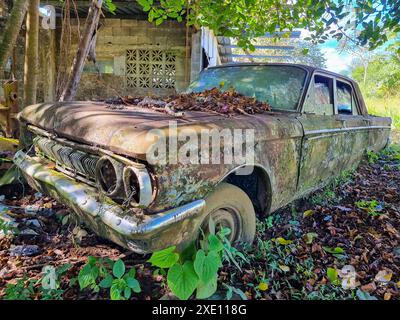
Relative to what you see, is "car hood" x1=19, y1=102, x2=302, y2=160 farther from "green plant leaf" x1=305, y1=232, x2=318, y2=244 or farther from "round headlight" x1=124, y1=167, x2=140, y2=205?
"green plant leaf" x1=305, y1=232, x2=318, y2=244

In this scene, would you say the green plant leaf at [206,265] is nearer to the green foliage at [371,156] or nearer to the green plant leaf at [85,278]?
the green plant leaf at [85,278]

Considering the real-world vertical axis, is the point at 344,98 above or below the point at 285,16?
below

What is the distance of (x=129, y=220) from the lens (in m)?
1.91

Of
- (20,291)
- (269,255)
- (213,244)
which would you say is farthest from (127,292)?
(269,255)

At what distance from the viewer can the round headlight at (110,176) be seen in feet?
6.76

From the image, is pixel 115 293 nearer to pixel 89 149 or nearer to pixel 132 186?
pixel 132 186

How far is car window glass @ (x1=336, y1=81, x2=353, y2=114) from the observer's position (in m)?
4.27

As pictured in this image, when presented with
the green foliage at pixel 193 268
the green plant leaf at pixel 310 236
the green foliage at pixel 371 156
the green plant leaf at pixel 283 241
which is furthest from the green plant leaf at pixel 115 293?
the green foliage at pixel 371 156

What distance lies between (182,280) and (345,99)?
3.59 m

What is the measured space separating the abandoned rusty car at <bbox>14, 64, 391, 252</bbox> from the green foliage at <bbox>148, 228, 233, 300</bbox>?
0.34 feet

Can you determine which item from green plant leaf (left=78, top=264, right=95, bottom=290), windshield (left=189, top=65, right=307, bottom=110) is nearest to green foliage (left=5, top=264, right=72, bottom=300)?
green plant leaf (left=78, top=264, right=95, bottom=290)

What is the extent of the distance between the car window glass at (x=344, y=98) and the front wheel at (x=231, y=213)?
7.58ft
